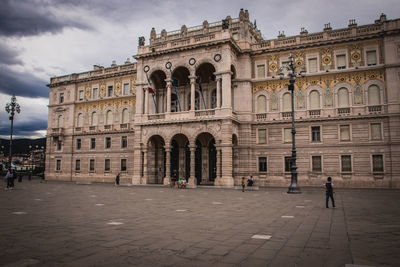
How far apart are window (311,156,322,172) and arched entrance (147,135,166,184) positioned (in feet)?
61.0

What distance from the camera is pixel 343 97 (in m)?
35.5

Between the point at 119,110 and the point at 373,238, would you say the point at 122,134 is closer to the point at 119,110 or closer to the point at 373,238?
the point at 119,110

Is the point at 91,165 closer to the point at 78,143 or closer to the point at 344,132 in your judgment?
the point at 78,143

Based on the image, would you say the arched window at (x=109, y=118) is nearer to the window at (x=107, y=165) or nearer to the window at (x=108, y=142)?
the window at (x=108, y=142)

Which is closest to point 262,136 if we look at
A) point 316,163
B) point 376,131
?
point 316,163

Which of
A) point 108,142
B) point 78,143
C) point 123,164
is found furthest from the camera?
point 78,143

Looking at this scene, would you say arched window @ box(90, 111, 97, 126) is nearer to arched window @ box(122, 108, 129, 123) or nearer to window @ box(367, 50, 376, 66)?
arched window @ box(122, 108, 129, 123)

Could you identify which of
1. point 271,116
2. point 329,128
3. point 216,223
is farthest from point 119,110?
point 216,223

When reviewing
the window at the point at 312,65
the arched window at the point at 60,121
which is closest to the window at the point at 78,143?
the arched window at the point at 60,121

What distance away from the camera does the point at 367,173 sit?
3341 centimetres

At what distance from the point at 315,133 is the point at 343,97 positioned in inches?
195

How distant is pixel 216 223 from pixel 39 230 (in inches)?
219

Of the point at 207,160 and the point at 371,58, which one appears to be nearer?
the point at 371,58

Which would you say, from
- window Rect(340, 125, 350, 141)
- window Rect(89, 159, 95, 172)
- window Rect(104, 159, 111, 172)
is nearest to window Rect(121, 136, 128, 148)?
window Rect(104, 159, 111, 172)
